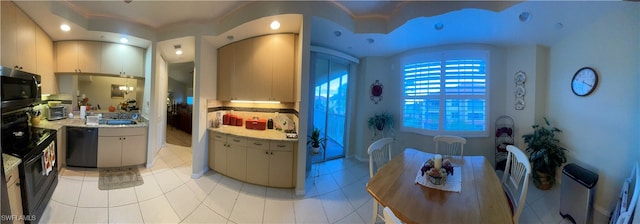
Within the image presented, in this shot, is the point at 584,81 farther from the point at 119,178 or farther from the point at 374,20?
the point at 119,178

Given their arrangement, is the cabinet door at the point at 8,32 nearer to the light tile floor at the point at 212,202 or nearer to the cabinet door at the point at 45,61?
the cabinet door at the point at 45,61

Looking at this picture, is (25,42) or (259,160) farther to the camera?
(259,160)

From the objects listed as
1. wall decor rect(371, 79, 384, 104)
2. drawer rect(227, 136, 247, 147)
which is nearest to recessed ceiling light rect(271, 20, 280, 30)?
drawer rect(227, 136, 247, 147)

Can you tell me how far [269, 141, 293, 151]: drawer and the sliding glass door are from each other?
Answer: 122 centimetres

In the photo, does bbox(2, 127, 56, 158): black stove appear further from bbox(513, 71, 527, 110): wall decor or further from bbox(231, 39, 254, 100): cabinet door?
bbox(513, 71, 527, 110): wall decor

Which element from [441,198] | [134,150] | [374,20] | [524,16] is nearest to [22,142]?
[134,150]

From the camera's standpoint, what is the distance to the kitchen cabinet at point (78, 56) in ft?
10.4

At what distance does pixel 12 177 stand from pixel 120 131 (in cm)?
192

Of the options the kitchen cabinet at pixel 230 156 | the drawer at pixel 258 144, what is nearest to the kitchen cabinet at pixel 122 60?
the kitchen cabinet at pixel 230 156

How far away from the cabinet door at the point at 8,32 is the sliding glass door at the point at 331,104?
11.3 feet

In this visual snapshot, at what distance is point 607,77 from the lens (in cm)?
215

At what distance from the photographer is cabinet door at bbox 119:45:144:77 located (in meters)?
Result: 3.42

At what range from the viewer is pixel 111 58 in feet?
11.0

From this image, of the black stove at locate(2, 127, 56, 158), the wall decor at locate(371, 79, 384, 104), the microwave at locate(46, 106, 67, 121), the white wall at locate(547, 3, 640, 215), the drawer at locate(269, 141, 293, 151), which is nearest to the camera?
the black stove at locate(2, 127, 56, 158)
